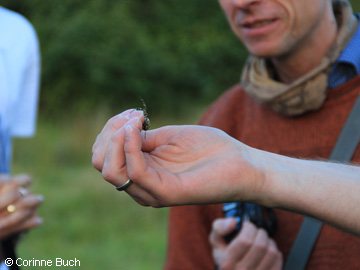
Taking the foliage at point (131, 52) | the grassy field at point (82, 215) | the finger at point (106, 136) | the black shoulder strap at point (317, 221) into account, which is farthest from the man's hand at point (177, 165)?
the foliage at point (131, 52)

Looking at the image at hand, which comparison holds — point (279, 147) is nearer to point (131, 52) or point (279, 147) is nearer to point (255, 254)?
point (255, 254)

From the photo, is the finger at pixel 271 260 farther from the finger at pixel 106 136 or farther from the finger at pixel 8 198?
the finger at pixel 8 198

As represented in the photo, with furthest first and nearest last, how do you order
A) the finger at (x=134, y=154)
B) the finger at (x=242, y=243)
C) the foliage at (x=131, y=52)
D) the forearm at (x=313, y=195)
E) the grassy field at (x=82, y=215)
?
1. the foliage at (x=131, y=52)
2. the grassy field at (x=82, y=215)
3. the finger at (x=242, y=243)
4. the forearm at (x=313, y=195)
5. the finger at (x=134, y=154)

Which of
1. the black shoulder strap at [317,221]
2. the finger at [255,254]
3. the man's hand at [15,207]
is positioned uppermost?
the black shoulder strap at [317,221]

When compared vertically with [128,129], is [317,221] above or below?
below

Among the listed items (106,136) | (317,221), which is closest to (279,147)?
(317,221)

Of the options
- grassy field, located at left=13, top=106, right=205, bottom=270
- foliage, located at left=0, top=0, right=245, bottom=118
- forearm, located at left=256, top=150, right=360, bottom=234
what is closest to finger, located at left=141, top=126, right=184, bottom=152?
forearm, located at left=256, top=150, right=360, bottom=234
